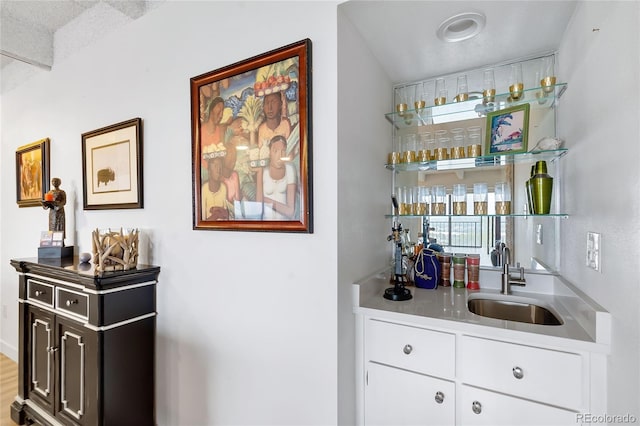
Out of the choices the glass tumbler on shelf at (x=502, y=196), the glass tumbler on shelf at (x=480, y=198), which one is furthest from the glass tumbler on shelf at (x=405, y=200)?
the glass tumbler on shelf at (x=502, y=196)

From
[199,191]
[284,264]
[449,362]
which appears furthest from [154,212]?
[449,362]

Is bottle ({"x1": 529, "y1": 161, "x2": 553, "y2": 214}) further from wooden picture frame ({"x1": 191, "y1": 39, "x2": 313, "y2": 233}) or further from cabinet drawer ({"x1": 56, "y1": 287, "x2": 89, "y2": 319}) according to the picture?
cabinet drawer ({"x1": 56, "y1": 287, "x2": 89, "y2": 319})

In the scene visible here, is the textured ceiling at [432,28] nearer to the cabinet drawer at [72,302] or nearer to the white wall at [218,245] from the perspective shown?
the white wall at [218,245]

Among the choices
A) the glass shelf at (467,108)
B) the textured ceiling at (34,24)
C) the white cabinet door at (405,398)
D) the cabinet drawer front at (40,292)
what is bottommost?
the white cabinet door at (405,398)

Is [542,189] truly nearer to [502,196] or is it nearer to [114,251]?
[502,196]

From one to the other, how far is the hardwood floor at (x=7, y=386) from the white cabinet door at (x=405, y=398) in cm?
249

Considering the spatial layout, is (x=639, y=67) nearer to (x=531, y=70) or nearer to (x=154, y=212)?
(x=531, y=70)

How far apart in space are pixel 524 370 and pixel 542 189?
0.88m

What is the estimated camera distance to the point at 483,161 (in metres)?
1.68

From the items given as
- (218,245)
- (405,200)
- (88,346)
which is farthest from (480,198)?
(88,346)

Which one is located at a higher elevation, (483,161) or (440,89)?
(440,89)

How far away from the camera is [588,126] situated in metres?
1.16

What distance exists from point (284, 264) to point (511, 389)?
1.03 m

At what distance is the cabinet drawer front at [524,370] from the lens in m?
1.03
